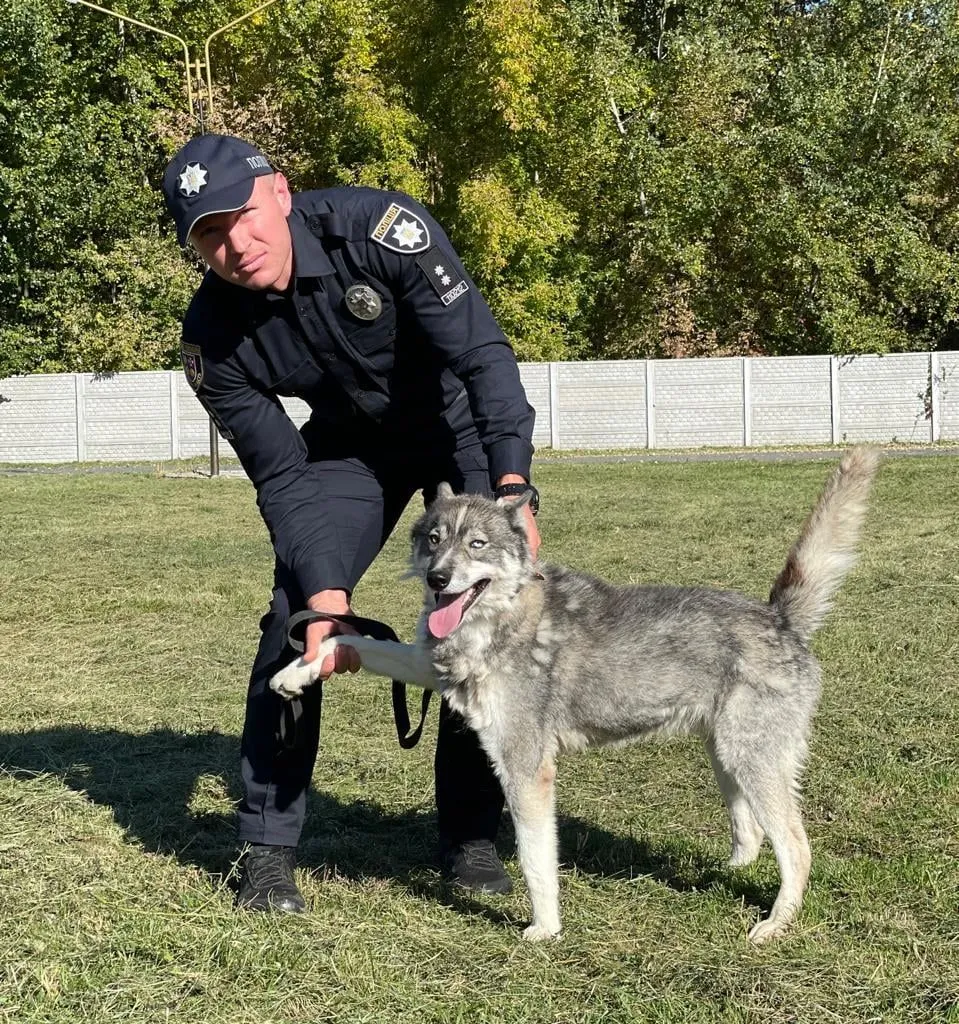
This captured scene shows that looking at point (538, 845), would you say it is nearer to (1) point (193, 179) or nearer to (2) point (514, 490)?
(2) point (514, 490)

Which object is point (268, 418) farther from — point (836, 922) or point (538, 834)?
point (836, 922)

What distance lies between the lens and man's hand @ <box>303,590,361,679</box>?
4.00m

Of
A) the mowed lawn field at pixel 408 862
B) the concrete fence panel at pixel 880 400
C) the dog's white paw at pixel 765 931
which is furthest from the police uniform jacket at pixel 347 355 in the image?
the concrete fence panel at pixel 880 400

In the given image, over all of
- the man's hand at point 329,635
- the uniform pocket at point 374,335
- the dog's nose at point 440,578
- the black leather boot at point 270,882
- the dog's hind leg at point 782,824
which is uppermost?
the uniform pocket at point 374,335

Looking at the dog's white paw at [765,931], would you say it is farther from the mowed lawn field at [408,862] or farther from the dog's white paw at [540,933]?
the dog's white paw at [540,933]

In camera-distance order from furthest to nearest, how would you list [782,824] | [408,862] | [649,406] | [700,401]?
[649,406], [700,401], [408,862], [782,824]

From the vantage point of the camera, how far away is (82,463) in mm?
29188

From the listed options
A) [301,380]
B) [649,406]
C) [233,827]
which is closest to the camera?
[301,380]

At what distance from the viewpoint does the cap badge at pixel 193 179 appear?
3.69 metres

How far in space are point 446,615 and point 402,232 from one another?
127 cm

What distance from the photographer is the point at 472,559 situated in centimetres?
386

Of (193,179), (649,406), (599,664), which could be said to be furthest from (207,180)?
(649,406)

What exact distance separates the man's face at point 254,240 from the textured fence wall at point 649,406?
2574 cm

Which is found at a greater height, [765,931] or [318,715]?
[318,715]
